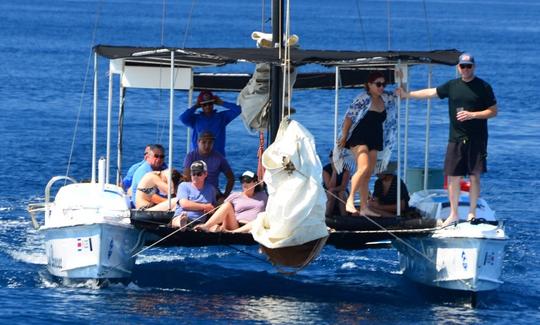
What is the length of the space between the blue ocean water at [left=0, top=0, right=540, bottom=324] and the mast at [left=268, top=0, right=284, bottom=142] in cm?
126

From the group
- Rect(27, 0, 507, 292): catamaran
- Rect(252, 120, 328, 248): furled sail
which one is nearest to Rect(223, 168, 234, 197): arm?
Rect(27, 0, 507, 292): catamaran

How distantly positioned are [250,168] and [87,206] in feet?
43.6

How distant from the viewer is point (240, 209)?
54.6 feet

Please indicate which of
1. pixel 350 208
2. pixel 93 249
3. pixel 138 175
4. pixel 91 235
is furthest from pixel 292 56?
pixel 93 249

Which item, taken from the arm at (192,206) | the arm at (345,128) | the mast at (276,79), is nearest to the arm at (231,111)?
the mast at (276,79)

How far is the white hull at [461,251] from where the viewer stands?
16.1 meters

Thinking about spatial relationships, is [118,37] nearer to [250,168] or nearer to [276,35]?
[250,168]

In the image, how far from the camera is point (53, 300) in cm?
1655

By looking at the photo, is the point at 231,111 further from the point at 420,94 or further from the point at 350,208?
the point at 420,94

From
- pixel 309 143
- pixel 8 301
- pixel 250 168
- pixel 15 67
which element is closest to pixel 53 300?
pixel 8 301

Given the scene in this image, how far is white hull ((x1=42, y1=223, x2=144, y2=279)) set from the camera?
53.9 ft

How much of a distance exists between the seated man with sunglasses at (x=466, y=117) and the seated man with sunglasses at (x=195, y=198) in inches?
98.6

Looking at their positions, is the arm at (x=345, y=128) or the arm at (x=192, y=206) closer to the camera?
the arm at (x=345, y=128)

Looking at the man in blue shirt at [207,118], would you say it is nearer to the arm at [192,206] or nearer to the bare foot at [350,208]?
the arm at [192,206]
